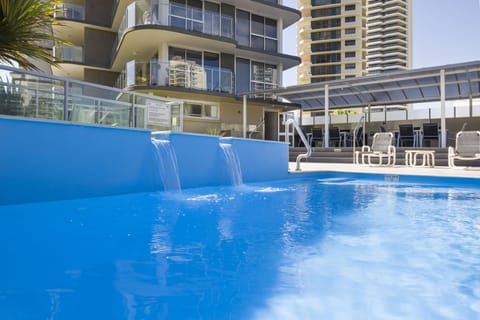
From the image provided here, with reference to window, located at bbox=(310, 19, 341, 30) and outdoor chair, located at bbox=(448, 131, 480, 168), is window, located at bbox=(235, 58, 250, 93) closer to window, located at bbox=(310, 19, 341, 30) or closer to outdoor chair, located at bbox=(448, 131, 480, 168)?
outdoor chair, located at bbox=(448, 131, 480, 168)

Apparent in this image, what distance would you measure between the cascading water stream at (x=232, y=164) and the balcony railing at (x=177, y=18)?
9747 millimetres

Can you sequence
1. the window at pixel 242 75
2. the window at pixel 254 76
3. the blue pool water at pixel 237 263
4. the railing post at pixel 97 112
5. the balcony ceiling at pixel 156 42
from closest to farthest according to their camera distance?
the blue pool water at pixel 237 263 → the railing post at pixel 97 112 → the balcony ceiling at pixel 156 42 → the window at pixel 242 75 → the window at pixel 254 76

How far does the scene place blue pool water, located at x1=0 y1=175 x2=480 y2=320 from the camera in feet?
5.87

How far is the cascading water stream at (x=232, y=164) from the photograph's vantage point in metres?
7.89

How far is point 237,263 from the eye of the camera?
2.47 metres

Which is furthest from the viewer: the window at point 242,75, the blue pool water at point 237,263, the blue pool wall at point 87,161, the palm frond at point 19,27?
the window at point 242,75

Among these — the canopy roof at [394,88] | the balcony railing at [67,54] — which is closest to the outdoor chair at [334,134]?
the canopy roof at [394,88]

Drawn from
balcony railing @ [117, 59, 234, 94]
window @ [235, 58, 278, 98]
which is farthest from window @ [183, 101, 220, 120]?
window @ [235, 58, 278, 98]

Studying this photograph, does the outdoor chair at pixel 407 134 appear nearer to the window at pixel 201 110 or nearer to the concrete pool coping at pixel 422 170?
the concrete pool coping at pixel 422 170

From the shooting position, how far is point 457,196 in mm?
6055

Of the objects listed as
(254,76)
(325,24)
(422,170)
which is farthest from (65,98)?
(325,24)

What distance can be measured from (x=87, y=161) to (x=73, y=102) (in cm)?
96

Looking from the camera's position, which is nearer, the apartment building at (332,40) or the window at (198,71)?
the window at (198,71)

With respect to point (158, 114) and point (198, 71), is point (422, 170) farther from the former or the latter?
point (198, 71)
